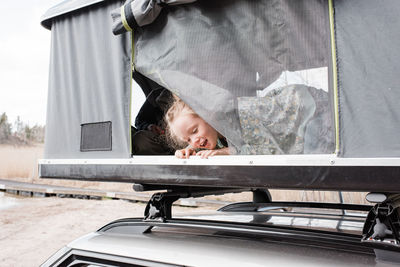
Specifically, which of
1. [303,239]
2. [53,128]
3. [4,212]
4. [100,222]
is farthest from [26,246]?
[303,239]

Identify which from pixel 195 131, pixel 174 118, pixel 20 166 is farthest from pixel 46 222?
pixel 20 166

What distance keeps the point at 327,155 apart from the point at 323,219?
1.11 metres

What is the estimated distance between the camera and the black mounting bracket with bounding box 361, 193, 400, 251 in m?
1.16

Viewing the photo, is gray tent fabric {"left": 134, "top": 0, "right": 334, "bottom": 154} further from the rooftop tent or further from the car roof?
the car roof

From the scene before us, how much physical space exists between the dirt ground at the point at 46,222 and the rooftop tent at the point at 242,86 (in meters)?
5.04

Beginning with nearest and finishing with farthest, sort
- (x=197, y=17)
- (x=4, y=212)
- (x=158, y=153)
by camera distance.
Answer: (x=197, y=17), (x=158, y=153), (x=4, y=212)

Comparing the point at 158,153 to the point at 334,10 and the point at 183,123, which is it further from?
the point at 334,10

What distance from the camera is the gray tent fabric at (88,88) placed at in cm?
187

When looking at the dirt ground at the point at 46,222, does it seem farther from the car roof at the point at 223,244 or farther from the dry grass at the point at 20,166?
the car roof at the point at 223,244

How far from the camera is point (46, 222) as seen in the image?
9703mm

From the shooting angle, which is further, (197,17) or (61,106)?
(61,106)

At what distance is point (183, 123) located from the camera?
2053mm

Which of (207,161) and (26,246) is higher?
(207,161)

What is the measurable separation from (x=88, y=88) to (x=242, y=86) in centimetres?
88
